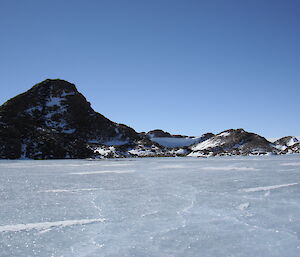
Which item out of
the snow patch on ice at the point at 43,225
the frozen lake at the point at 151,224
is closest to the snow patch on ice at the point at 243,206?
the frozen lake at the point at 151,224

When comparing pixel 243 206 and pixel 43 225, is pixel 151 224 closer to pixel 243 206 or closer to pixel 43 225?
pixel 43 225

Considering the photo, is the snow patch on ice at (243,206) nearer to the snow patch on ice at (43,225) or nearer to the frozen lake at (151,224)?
the frozen lake at (151,224)

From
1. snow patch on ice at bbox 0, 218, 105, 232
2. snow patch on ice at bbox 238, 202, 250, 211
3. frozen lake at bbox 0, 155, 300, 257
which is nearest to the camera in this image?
frozen lake at bbox 0, 155, 300, 257

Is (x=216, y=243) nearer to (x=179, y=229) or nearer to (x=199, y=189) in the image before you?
(x=179, y=229)

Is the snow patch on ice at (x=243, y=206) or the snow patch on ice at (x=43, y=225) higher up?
the snow patch on ice at (x=243, y=206)

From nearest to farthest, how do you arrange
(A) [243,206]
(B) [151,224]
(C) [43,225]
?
(C) [43,225] → (B) [151,224] → (A) [243,206]

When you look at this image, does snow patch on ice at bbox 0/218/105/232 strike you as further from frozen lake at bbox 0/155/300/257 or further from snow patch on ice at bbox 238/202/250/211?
snow patch on ice at bbox 238/202/250/211

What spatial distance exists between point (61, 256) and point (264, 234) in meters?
5.55

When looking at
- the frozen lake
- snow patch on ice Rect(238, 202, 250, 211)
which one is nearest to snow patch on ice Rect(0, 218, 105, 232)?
the frozen lake

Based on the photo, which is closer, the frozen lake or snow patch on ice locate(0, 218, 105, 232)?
the frozen lake

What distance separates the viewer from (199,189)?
689 inches

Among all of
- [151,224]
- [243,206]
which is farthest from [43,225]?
[243,206]

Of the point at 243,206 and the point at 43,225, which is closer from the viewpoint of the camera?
the point at 43,225

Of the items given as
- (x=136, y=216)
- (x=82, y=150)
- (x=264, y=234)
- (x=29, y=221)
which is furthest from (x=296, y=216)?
(x=82, y=150)
